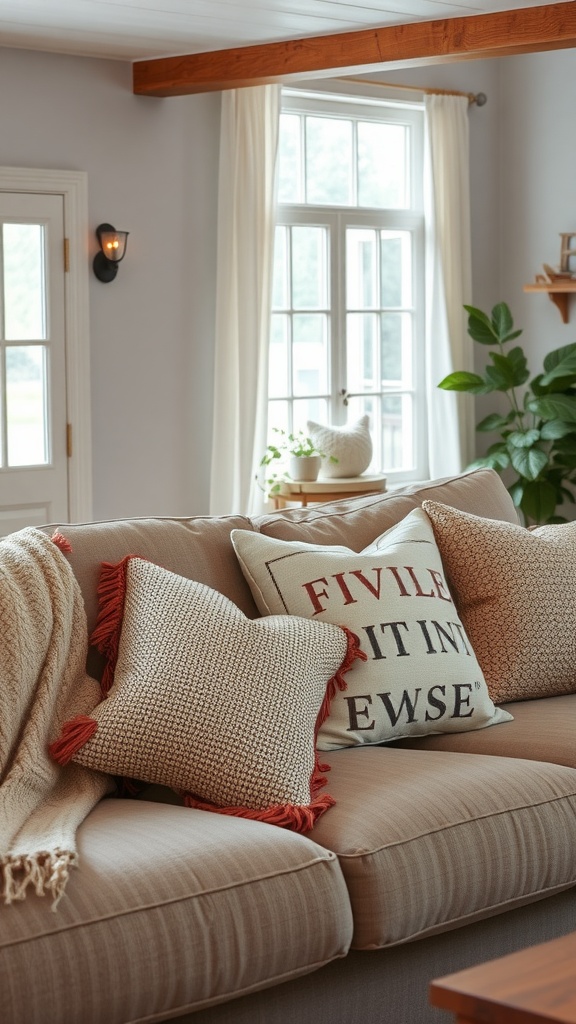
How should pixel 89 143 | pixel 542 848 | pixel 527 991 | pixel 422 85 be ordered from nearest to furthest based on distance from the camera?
pixel 527 991 < pixel 542 848 < pixel 89 143 < pixel 422 85

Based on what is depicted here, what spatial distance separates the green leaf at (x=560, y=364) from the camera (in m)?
5.59

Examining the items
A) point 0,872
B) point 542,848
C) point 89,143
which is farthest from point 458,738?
point 89,143

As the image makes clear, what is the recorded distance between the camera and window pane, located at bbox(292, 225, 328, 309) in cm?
585

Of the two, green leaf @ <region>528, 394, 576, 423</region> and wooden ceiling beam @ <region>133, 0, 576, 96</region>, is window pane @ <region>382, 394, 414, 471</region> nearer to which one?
green leaf @ <region>528, 394, 576, 423</region>

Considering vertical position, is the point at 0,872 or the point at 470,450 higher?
the point at 470,450

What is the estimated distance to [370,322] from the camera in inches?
243

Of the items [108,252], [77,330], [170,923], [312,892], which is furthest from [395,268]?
[170,923]

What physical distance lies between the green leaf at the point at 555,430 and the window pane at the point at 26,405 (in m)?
2.22

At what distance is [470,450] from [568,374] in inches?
37.2

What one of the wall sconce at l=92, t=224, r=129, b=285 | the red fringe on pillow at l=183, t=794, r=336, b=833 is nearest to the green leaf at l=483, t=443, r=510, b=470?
the wall sconce at l=92, t=224, r=129, b=285

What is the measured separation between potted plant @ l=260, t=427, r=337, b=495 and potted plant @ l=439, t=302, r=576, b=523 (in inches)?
31.4

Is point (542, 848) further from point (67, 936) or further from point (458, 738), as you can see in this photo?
point (67, 936)

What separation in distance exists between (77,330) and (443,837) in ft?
11.3

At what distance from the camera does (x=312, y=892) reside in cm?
181
